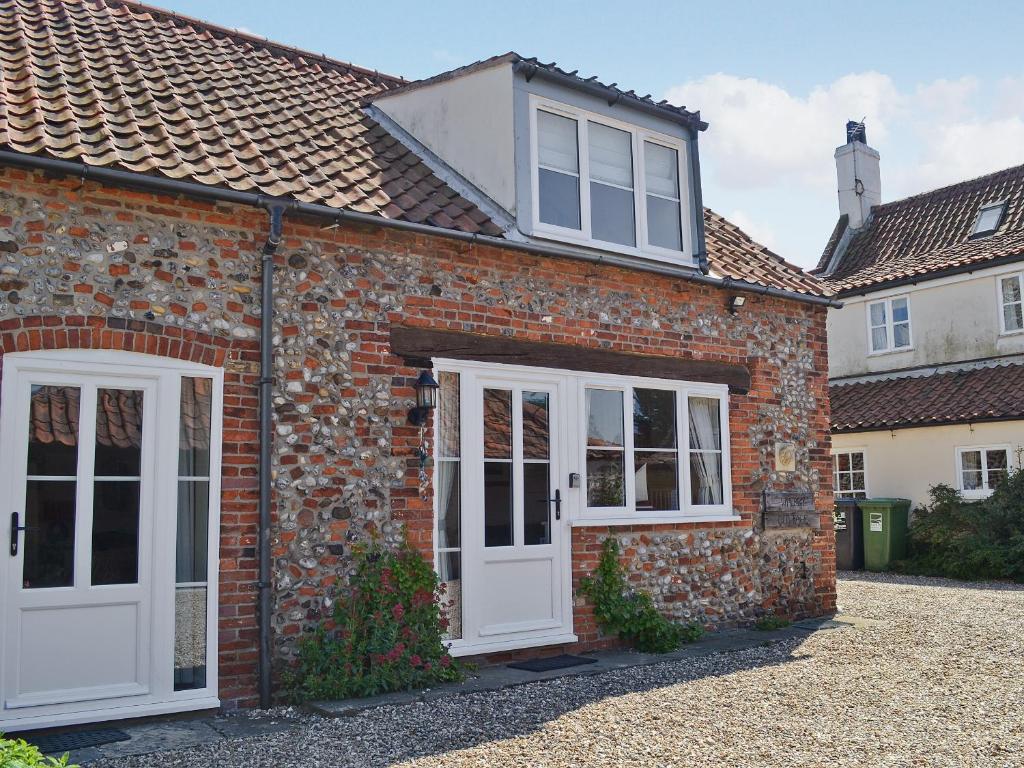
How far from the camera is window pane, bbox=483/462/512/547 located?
830 centimetres

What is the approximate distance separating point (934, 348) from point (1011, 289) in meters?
1.83

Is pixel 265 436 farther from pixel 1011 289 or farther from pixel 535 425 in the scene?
pixel 1011 289

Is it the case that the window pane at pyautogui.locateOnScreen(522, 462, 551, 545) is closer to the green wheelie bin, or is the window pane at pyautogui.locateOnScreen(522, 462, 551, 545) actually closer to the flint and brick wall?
the flint and brick wall

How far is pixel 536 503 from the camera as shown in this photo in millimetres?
8672

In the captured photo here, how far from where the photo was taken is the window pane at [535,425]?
8.62m

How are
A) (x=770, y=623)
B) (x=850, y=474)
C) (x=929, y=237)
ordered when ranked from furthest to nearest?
(x=929, y=237) < (x=850, y=474) < (x=770, y=623)

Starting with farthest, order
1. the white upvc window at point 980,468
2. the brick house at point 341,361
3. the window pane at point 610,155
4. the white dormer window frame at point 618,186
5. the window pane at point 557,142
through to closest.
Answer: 1. the white upvc window at point 980,468
2. the window pane at point 610,155
3. the window pane at point 557,142
4. the white dormer window frame at point 618,186
5. the brick house at point 341,361

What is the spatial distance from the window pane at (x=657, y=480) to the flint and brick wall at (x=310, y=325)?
290 mm

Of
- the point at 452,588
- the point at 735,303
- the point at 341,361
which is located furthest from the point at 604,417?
the point at 341,361

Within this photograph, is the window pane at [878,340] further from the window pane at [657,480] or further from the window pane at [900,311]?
the window pane at [657,480]

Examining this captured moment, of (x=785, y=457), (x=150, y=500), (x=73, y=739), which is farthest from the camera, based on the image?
(x=785, y=457)

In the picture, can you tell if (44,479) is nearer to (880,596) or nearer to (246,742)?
(246,742)

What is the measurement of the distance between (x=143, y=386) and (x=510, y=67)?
4657mm

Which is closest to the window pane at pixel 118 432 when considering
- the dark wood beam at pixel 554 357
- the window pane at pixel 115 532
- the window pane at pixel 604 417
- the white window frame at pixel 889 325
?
the window pane at pixel 115 532
